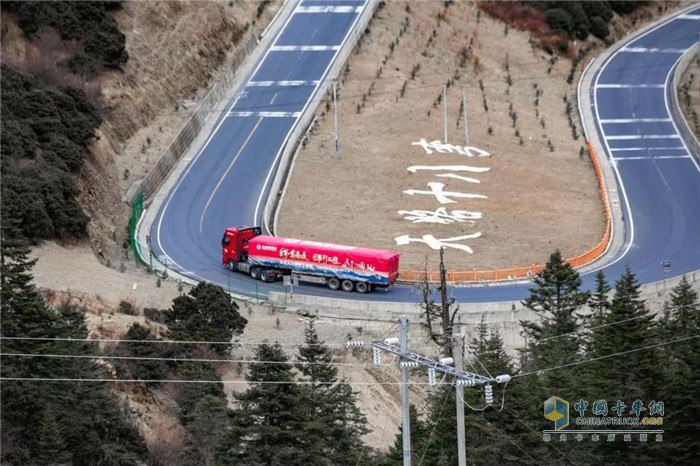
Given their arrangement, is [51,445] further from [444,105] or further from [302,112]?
[444,105]

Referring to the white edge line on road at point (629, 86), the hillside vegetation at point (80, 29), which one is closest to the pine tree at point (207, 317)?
the hillside vegetation at point (80, 29)

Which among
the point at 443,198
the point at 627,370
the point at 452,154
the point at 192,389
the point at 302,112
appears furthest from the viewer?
the point at 302,112

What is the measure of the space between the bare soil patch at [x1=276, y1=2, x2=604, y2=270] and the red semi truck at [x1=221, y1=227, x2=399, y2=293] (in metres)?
4.83

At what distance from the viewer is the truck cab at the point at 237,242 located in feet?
271

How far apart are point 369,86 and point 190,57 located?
12.9 metres

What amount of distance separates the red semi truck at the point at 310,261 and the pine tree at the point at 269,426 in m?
29.0

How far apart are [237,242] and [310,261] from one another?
15.8ft

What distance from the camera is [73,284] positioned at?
235 ft

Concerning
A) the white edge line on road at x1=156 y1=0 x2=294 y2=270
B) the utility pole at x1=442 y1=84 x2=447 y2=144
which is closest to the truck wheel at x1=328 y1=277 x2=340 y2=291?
the white edge line on road at x1=156 y1=0 x2=294 y2=270

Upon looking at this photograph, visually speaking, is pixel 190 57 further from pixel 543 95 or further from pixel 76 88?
pixel 543 95

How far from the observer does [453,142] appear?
104m

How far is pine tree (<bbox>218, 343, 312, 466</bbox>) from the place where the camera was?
49.0 m

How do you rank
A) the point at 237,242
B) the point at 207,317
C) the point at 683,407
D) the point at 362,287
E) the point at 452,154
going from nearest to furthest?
the point at 683,407 < the point at 207,317 < the point at 362,287 < the point at 237,242 < the point at 452,154

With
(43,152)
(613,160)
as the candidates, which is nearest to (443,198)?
(613,160)
